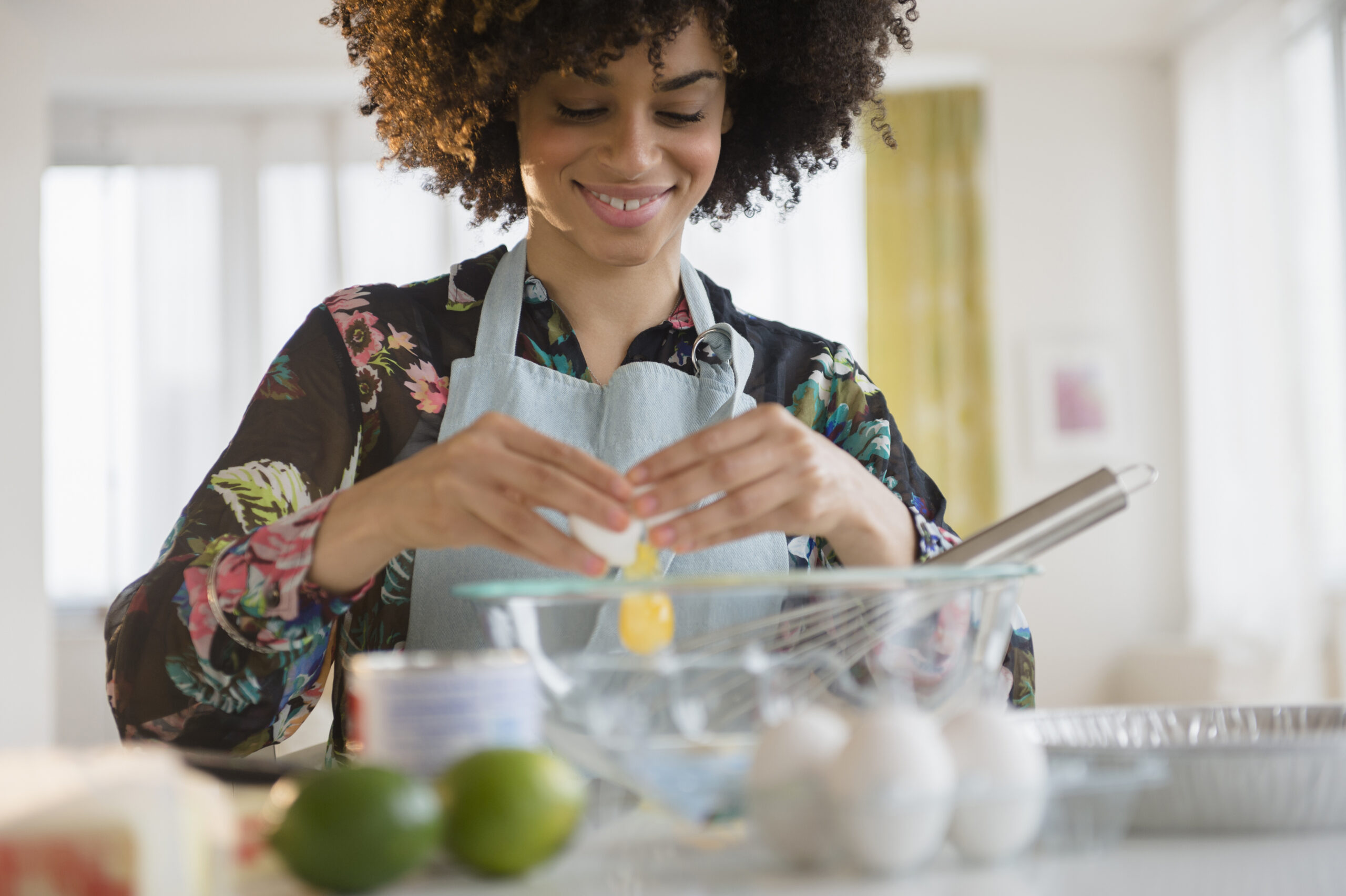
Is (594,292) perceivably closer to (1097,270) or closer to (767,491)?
(767,491)

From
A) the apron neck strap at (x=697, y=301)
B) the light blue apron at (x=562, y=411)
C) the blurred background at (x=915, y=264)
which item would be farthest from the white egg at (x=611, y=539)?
the blurred background at (x=915, y=264)

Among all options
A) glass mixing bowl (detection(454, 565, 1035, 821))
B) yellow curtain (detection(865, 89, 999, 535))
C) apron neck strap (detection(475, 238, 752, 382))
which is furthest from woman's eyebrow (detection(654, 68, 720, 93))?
yellow curtain (detection(865, 89, 999, 535))

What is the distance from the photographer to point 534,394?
1.27 m

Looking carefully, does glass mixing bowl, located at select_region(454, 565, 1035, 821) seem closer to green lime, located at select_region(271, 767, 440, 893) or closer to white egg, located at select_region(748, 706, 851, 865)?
white egg, located at select_region(748, 706, 851, 865)

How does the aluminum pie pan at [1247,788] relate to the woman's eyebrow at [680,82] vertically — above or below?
below

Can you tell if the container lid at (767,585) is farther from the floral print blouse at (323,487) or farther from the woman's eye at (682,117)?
the woman's eye at (682,117)

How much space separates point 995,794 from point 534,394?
81cm

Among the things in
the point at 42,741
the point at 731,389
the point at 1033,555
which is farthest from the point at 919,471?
the point at 42,741

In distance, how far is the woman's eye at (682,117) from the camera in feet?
4.25

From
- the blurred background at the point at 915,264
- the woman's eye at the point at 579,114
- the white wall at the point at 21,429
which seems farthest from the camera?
the blurred background at the point at 915,264

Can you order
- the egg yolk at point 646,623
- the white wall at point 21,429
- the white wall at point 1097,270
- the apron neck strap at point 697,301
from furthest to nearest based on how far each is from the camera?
the white wall at point 1097,270 → the white wall at point 21,429 → the apron neck strap at point 697,301 → the egg yolk at point 646,623

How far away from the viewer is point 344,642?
49.2 inches

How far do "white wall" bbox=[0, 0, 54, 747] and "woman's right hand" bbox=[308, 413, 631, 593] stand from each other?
379 centimetres

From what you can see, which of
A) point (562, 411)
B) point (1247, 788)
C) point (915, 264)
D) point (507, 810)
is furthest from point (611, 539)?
point (915, 264)
